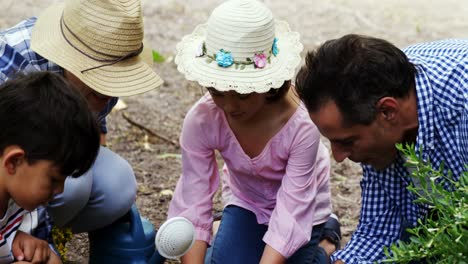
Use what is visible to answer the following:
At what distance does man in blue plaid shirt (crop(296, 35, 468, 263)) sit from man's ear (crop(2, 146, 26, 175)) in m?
0.76

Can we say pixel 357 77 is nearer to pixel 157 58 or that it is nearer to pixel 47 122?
pixel 47 122

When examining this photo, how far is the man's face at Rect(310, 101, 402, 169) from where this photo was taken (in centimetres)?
242

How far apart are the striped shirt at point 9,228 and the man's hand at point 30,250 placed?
0.06 feet

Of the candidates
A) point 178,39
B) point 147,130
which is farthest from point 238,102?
point 178,39

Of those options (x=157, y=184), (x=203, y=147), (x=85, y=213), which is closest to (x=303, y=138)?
(x=203, y=147)

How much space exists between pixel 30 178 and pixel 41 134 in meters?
0.12

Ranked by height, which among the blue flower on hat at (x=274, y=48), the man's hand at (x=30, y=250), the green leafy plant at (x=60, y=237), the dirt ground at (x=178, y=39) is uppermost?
the blue flower on hat at (x=274, y=48)

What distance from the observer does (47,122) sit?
2180 millimetres

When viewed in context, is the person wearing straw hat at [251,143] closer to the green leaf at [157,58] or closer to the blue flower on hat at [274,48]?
the blue flower on hat at [274,48]

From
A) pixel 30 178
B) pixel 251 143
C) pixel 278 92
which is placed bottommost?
pixel 251 143

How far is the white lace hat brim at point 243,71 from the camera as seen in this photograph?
2.53 m

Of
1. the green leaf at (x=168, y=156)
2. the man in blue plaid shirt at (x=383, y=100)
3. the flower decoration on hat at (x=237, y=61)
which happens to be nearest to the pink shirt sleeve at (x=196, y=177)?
the flower decoration on hat at (x=237, y=61)

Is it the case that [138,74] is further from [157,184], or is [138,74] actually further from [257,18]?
[157,184]

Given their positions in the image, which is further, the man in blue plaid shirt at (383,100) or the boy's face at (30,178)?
the man in blue plaid shirt at (383,100)
